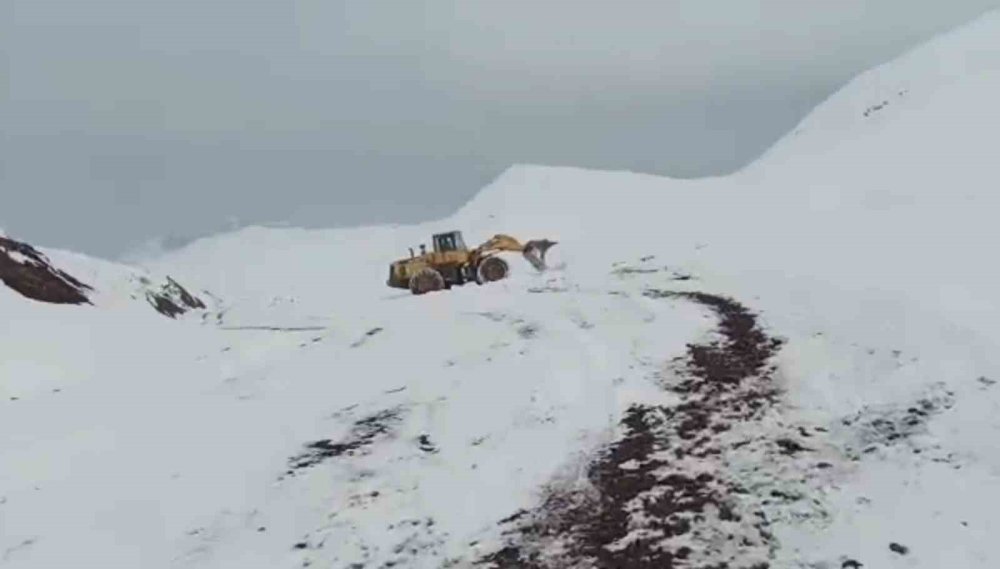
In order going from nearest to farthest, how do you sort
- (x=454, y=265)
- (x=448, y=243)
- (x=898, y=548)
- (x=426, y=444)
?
1. (x=898, y=548)
2. (x=426, y=444)
3. (x=454, y=265)
4. (x=448, y=243)

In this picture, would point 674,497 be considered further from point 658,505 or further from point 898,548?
point 898,548

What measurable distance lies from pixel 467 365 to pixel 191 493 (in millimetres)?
4967

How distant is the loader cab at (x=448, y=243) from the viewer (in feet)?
99.9

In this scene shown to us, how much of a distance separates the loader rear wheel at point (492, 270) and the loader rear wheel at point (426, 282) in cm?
126

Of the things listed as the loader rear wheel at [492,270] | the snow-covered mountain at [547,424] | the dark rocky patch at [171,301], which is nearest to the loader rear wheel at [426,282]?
the loader rear wheel at [492,270]

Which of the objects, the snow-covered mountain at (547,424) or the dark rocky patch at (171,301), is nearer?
the snow-covered mountain at (547,424)

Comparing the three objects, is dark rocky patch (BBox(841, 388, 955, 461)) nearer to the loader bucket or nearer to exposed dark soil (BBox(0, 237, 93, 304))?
the loader bucket

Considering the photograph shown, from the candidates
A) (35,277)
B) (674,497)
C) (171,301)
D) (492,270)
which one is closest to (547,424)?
(674,497)

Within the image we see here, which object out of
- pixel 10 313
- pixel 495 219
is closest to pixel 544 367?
pixel 10 313

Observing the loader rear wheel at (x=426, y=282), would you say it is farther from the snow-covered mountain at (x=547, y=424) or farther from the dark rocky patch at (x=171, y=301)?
the dark rocky patch at (x=171, y=301)

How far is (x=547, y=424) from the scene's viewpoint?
1083 cm

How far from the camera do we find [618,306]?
1862cm

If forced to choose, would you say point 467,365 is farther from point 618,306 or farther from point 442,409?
point 618,306

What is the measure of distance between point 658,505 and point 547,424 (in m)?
2.54
